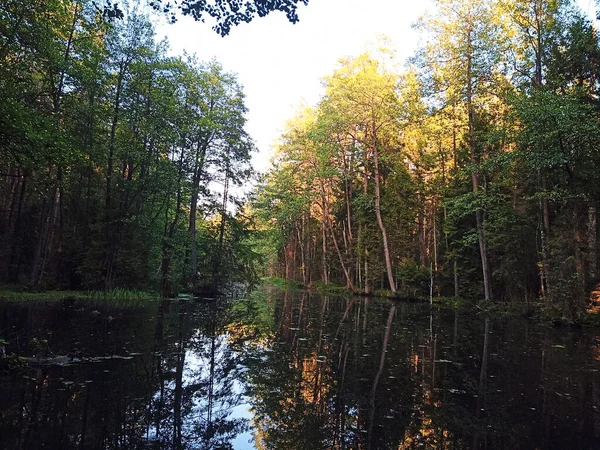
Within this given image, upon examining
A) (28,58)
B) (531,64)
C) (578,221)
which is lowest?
(578,221)

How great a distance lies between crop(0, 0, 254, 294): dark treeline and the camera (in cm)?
1548

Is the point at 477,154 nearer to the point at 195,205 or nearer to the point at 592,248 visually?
the point at 592,248

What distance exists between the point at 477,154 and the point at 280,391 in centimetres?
2198

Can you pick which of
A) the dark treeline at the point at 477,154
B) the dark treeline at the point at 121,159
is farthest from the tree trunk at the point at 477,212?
the dark treeline at the point at 121,159

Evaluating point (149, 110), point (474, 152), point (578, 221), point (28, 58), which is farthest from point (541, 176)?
point (28, 58)

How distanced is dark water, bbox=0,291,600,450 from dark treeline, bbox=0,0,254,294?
7.81 meters

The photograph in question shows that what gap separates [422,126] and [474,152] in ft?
12.4

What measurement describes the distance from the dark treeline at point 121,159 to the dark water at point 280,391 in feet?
25.6

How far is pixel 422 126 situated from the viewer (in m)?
24.3

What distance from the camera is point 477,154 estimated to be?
22.8m

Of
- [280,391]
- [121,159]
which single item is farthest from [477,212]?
[121,159]

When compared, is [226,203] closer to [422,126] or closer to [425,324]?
[422,126]

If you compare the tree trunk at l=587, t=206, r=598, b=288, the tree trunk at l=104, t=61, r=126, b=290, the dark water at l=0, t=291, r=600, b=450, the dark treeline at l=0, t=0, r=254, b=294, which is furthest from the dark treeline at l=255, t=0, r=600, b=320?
the tree trunk at l=104, t=61, r=126, b=290

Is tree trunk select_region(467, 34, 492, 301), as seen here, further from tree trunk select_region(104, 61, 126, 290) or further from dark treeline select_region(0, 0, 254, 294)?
tree trunk select_region(104, 61, 126, 290)
